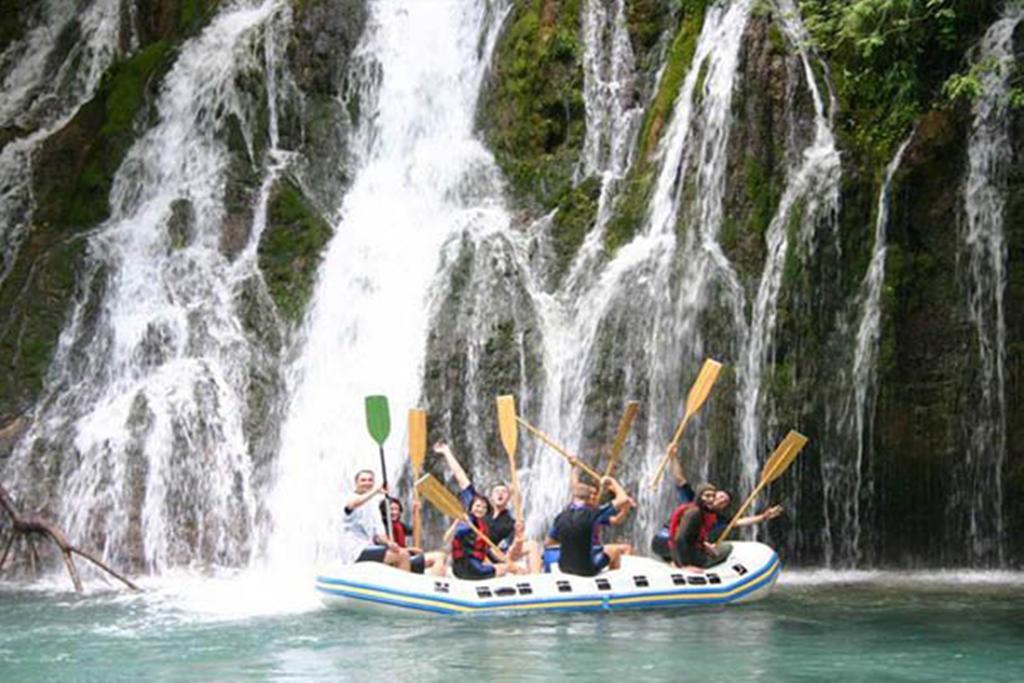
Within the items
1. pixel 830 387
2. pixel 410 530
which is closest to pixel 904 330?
pixel 830 387

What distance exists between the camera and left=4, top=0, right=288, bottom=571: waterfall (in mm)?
16984

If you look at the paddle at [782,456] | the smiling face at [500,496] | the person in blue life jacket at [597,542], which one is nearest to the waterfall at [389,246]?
the smiling face at [500,496]

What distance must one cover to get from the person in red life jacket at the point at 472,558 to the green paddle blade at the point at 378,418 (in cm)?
139

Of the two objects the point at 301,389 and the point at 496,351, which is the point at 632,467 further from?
the point at 301,389

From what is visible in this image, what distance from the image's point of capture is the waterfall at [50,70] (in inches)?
873

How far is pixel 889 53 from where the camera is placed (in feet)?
49.9

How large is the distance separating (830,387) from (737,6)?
4274mm

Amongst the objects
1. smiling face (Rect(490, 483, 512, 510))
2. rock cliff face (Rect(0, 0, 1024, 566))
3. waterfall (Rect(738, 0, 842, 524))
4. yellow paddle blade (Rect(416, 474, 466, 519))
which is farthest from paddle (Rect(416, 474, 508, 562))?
waterfall (Rect(738, 0, 842, 524))

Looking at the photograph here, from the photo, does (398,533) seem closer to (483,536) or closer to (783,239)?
(483,536)

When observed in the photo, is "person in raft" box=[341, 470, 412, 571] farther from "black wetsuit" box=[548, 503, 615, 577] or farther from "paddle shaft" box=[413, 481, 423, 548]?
"black wetsuit" box=[548, 503, 615, 577]

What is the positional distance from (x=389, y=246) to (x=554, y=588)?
6.84 meters

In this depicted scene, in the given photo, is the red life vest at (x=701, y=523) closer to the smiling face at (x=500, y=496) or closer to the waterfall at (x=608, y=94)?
the smiling face at (x=500, y=496)

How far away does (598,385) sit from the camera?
16.7 meters

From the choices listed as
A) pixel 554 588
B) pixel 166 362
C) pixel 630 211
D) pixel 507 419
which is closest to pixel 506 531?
pixel 554 588
